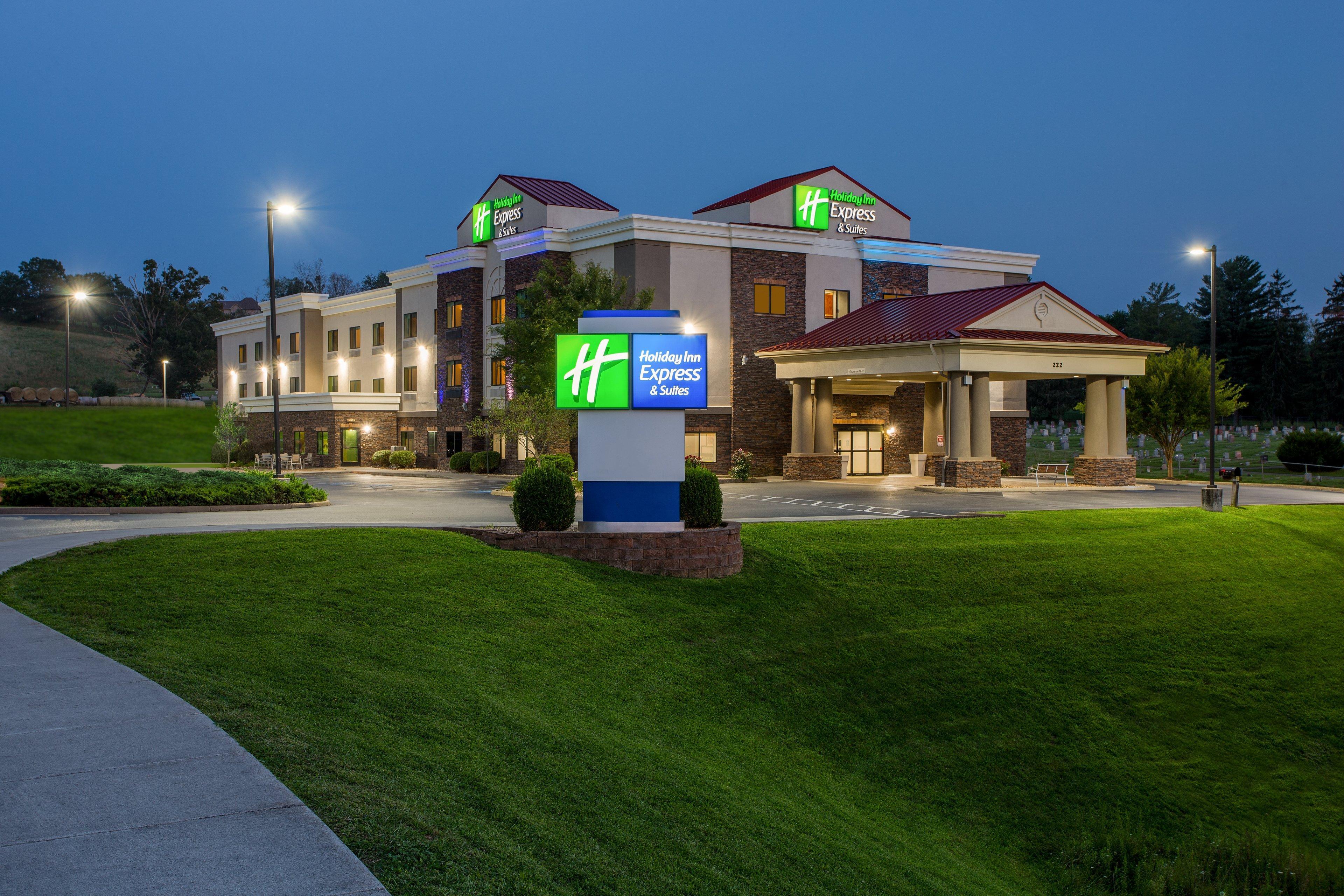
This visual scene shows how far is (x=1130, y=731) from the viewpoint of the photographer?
50.0ft

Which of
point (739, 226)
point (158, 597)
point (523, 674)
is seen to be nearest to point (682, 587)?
point (523, 674)

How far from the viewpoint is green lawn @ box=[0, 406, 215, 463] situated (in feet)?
212

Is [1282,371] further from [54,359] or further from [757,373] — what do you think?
[54,359]

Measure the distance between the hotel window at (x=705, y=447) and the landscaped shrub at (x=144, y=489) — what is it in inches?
723

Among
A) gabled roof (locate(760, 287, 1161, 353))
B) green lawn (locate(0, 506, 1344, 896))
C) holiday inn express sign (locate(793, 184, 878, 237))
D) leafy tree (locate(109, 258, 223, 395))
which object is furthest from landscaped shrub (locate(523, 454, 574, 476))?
leafy tree (locate(109, 258, 223, 395))

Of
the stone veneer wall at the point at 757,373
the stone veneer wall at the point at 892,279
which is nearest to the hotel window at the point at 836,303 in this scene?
the stone veneer wall at the point at 892,279

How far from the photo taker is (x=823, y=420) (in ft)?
139

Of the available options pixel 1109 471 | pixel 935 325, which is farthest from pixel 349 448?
pixel 1109 471

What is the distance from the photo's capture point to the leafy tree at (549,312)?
37.7 meters

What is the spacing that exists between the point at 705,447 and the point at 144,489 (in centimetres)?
2393

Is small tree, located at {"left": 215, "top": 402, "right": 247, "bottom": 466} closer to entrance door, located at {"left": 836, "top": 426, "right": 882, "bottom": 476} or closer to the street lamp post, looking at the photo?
the street lamp post

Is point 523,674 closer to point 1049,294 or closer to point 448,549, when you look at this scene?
point 448,549

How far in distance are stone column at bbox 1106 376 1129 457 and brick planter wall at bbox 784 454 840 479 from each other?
10.6 meters

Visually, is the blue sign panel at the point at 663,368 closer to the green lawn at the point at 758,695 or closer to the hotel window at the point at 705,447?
the green lawn at the point at 758,695
